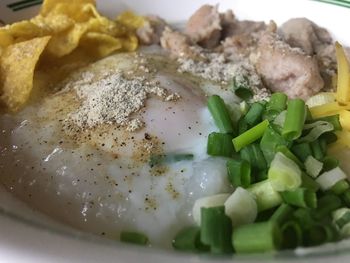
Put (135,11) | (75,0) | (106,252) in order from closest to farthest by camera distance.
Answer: (106,252)
(75,0)
(135,11)

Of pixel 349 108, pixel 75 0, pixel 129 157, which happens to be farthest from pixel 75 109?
pixel 349 108

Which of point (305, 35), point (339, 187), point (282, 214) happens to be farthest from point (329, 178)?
point (305, 35)

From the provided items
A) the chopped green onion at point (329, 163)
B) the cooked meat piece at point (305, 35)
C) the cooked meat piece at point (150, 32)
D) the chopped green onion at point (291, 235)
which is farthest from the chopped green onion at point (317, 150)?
the cooked meat piece at point (150, 32)

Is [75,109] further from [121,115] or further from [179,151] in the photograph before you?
[179,151]

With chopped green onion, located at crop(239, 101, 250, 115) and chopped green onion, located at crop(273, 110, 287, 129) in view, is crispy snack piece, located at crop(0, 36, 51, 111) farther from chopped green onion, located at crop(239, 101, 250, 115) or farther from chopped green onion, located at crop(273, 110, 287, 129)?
chopped green onion, located at crop(273, 110, 287, 129)

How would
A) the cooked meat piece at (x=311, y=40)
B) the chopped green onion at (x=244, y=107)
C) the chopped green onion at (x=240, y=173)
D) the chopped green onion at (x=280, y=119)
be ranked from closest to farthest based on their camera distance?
the chopped green onion at (x=240, y=173) → the chopped green onion at (x=280, y=119) → the chopped green onion at (x=244, y=107) → the cooked meat piece at (x=311, y=40)

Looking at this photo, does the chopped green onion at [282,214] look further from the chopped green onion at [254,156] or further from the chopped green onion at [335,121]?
the chopped green onion at [335,121]

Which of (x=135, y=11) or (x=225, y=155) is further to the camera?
(x=135, y=11)
